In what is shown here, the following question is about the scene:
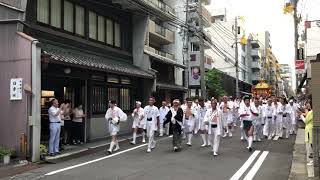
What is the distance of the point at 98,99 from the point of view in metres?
21.7

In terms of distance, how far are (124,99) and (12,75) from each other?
435 inches

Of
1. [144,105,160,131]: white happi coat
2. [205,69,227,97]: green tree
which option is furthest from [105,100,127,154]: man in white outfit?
[205,69,227,97]: green tree

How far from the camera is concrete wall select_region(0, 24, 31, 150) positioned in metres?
14.5

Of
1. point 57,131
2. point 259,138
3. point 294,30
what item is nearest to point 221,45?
point 294,30

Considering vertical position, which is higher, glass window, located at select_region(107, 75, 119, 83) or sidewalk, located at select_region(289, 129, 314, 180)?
glass window, located at select_region(107, 75, 119, 83)

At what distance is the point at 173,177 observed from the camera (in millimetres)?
11266

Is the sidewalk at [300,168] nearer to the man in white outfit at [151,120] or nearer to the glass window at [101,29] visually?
the man in white outfit at [151,120]

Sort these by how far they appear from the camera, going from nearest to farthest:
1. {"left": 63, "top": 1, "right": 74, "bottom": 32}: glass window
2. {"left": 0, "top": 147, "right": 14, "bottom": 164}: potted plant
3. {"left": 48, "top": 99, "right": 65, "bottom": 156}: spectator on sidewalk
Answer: {"left": 0, "top": 147, "right": 14, "bottom": 164}: potted plant → {"left": 48, "top": 99, "right": 65, "bottom": 156}: spectator on sidewalk → {"left": 63, "top": 1, "right": 74, "bottom": 32}: glass window

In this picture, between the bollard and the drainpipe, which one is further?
the drainpipe

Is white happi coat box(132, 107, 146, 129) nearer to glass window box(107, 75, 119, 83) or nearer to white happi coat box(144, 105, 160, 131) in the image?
white happi coat box(144, 105, 160, 131)

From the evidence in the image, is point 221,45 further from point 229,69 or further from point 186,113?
point 186,113

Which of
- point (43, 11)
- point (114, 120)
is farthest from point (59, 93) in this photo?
point (114, 120)

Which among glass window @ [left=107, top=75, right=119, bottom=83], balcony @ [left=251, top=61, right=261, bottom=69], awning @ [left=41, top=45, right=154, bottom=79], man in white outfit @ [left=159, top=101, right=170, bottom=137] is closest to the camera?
awning @ [left=41, top=45, right=154, bottom=79]

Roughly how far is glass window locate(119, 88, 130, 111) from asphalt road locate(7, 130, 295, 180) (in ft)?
23.9
